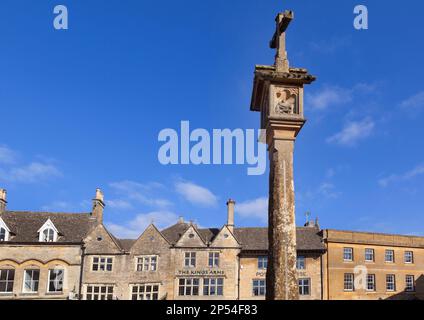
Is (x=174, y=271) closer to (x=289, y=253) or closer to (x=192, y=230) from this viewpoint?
(x=192, y=230)

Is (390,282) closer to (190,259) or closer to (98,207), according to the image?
(190,259)

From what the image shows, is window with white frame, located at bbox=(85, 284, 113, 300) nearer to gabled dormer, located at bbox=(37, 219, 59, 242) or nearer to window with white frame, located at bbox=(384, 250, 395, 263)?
gabled dormer, located at bbox=(37, 219, 59, 242)

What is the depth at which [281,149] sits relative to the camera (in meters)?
8.57

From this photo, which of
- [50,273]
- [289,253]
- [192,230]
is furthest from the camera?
[192,230]

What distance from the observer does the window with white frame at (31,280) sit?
34062 mm

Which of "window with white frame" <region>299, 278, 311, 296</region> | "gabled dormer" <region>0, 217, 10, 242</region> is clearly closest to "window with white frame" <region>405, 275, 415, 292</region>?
"window with white frame" <region>299, 278, 311, 296</region>

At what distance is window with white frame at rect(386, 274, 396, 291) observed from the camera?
126ft

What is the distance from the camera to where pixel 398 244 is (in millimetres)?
39812

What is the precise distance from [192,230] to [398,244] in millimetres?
18653

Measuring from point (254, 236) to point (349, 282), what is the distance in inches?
347

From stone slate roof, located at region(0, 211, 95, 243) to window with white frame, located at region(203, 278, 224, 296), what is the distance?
35.0 ft
